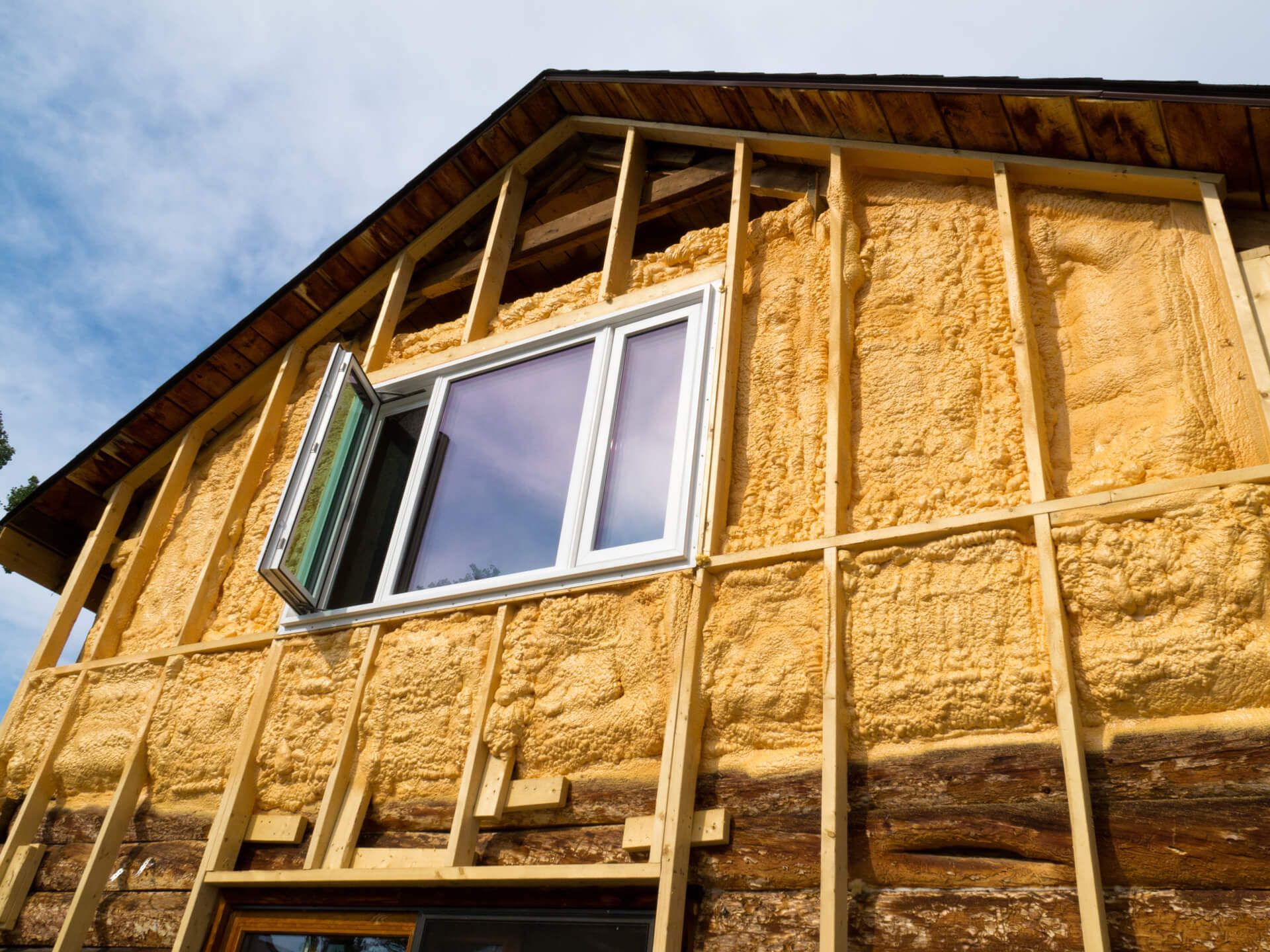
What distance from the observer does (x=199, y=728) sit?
18.2 ft

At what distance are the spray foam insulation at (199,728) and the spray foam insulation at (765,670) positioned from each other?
2.76 metres

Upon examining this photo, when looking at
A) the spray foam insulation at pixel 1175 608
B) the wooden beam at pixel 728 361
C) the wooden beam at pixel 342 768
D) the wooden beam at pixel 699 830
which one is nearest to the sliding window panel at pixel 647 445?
the wooden beam at pixel 728 361

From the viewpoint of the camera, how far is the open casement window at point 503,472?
4930mm

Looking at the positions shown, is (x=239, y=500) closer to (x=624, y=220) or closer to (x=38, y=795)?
(x=38, y=795)

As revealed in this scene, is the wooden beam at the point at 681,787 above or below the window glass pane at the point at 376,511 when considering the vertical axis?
below

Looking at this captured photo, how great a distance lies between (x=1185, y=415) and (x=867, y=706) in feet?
5.25

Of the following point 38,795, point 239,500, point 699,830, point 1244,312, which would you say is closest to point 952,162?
point 1244,312

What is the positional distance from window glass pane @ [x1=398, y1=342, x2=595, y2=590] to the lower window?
64.4 inches

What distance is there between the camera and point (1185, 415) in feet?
12.4

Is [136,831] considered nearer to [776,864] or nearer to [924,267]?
[776,864]

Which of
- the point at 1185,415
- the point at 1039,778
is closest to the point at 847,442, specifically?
the point at 1185,415

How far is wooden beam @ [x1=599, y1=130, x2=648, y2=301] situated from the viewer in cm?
589

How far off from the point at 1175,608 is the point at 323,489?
446cm

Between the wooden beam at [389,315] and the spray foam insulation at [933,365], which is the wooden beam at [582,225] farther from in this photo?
the spray foam insulation at [933,365]
